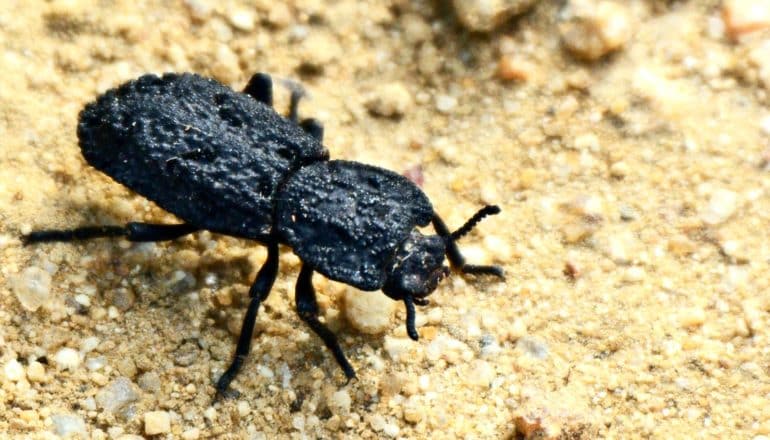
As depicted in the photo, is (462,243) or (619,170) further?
(619,170)

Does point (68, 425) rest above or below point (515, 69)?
below

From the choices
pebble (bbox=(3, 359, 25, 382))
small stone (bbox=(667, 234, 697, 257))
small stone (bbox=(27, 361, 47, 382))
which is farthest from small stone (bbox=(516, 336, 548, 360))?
pebble (bbox=(3, 359, 25, 382))

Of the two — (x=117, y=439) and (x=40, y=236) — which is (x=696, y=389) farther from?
(x=40, y=236)

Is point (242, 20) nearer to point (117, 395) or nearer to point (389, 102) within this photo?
point (389, 102)

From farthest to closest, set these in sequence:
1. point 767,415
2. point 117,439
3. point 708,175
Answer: point 708,175
point 767,415
point 117,439

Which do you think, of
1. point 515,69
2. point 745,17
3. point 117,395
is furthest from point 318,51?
point 745,17

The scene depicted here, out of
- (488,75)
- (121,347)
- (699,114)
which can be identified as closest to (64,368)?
(121,347)
